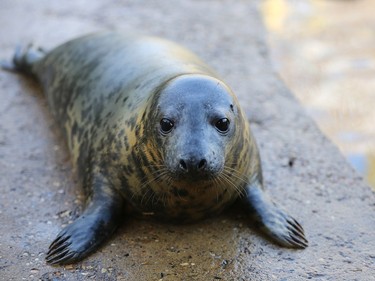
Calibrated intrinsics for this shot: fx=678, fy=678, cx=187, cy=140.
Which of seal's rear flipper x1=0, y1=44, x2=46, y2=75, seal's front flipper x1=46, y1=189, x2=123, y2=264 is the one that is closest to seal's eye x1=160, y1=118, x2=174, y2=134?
seal's front flipper x1=46, y1=189, x2=123, y2=264

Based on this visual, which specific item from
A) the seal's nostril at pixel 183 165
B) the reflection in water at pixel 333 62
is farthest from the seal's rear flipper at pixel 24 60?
the seal's nostril at pixel 183 165

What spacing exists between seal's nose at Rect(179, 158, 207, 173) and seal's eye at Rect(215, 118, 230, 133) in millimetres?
277

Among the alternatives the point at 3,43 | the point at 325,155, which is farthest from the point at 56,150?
the point at 3,43

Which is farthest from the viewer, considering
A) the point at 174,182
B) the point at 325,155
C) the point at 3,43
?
the point at 3,43

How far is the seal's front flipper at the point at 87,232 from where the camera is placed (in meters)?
3.33

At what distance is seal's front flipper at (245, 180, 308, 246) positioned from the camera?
3.49m

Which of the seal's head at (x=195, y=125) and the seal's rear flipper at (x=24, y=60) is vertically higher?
the seal's head at (x=195, y=125)

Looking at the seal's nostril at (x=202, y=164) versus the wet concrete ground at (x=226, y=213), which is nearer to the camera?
the seal's nostril at (x=202, y=164)

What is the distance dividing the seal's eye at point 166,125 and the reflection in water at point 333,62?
1904 mm

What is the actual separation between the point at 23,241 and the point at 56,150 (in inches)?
42.3

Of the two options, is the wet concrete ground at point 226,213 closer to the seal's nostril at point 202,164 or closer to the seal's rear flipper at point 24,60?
the seal's rear flipper at point 24,60

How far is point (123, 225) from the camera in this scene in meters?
3.62

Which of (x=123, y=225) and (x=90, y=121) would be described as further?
(x=90, y=121)

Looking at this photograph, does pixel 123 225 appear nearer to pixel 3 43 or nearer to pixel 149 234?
pixel 149 234
